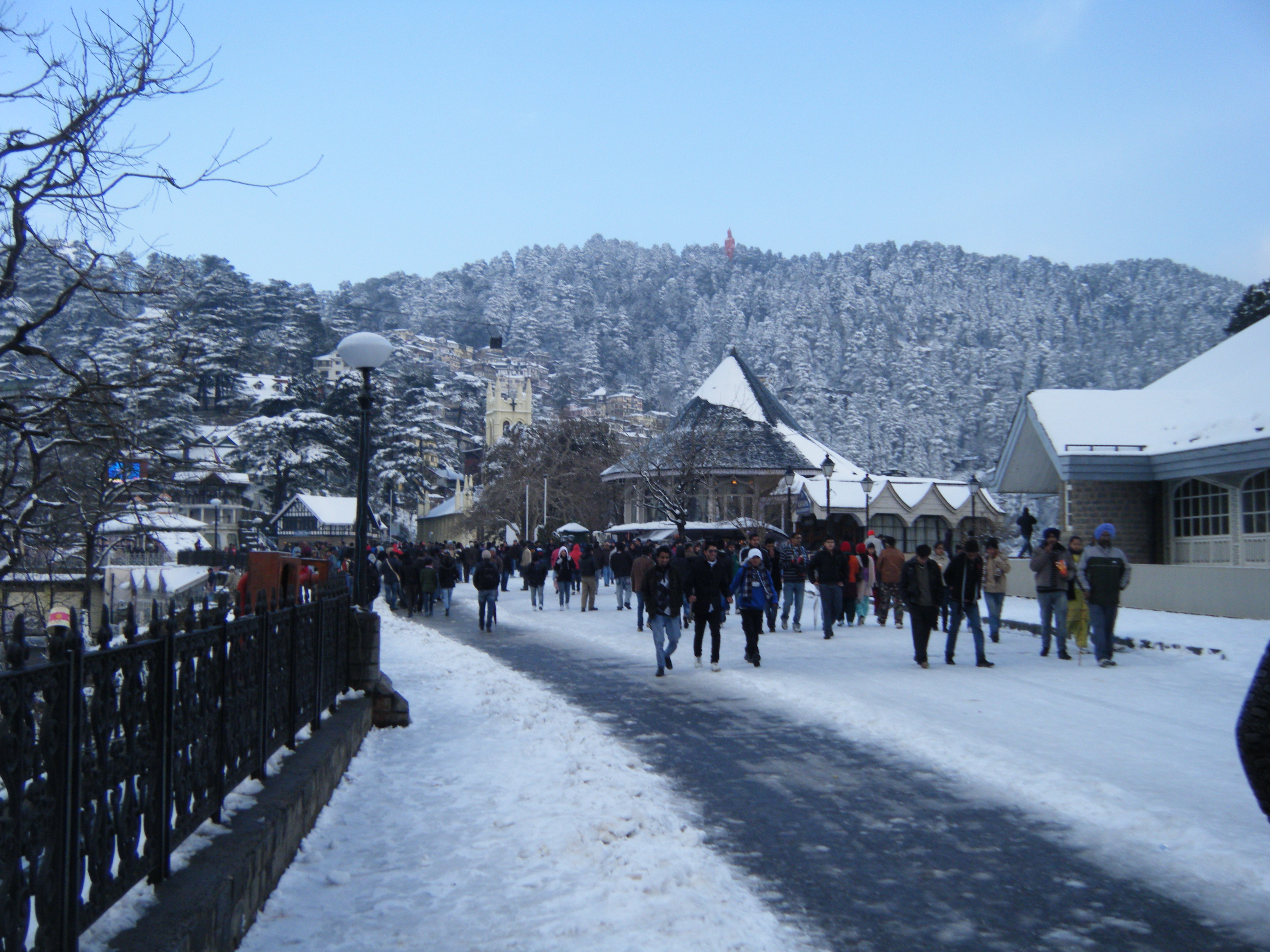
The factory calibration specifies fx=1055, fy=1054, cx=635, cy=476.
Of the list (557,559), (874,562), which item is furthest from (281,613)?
(557,559)

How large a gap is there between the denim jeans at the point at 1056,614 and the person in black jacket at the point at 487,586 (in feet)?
31.9

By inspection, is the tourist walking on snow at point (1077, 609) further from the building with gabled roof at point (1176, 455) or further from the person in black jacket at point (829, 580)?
the building with gabled roof at point (1176, 455)

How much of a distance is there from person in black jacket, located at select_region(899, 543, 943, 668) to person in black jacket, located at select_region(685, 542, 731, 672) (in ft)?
8.01

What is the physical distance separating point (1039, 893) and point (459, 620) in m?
20.7

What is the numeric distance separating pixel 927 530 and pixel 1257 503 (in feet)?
104

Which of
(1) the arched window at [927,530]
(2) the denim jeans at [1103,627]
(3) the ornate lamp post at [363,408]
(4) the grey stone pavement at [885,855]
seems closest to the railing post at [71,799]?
(4) the grey stone pavement at [885,855]

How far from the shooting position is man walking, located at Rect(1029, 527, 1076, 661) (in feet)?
47.3

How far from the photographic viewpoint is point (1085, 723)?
962 centimetres

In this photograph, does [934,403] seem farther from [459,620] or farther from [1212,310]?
[459,620]

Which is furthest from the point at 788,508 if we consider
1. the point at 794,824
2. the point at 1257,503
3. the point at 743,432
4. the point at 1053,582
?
the point at 794,824


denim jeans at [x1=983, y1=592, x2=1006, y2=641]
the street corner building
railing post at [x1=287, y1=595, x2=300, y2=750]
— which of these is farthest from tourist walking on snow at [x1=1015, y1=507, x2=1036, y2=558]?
railing post at [x1=287, y1=595, x2=300, y2=750]

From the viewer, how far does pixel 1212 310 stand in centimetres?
18412

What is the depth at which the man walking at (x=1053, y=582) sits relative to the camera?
14.4m

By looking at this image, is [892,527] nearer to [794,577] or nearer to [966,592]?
[794,577]
